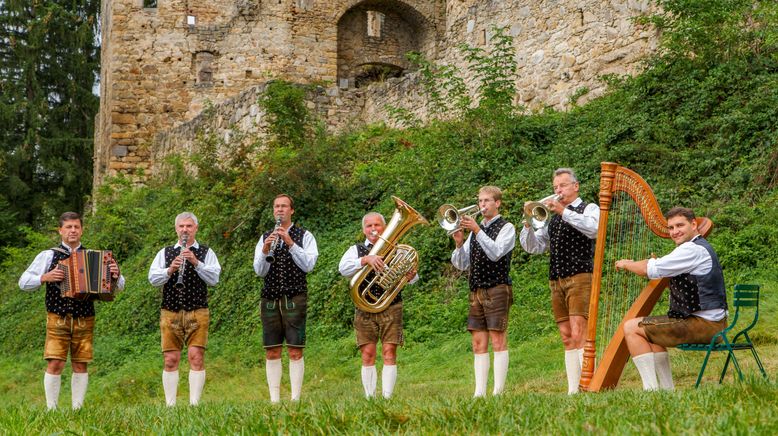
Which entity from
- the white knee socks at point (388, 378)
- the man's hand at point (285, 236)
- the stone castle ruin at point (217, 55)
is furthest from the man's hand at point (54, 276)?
the stone castle ruin at point (217, 55)

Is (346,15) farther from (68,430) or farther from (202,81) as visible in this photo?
(68,430)

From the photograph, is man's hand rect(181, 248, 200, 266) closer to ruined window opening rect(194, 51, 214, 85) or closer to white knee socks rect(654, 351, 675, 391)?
white knee socks rect(654, 351, 675, 391)

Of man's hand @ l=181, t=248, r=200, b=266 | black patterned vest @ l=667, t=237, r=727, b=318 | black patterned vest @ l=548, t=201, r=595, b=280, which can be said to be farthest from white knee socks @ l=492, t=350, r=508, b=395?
man's hand @ l=181, t=248, r=200, b=266

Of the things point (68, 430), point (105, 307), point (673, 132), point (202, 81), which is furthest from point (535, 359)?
point (202, 81)

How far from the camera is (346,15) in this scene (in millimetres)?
25703

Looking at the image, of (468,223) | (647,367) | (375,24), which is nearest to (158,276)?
(468,223)

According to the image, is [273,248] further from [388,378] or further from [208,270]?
[388,378]

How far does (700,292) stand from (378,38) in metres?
20.8

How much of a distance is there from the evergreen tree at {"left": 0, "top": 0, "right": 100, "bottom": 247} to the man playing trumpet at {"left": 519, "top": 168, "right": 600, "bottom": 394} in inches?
988

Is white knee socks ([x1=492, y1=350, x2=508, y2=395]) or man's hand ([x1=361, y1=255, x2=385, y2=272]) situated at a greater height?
man's hand ([x1=361, y1=255, x2=385, y2=272])

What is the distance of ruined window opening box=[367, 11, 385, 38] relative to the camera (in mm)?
26344

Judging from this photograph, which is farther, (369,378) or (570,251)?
(369,378)

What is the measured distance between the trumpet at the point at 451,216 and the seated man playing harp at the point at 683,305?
140 cm

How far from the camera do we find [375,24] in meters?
26.6
